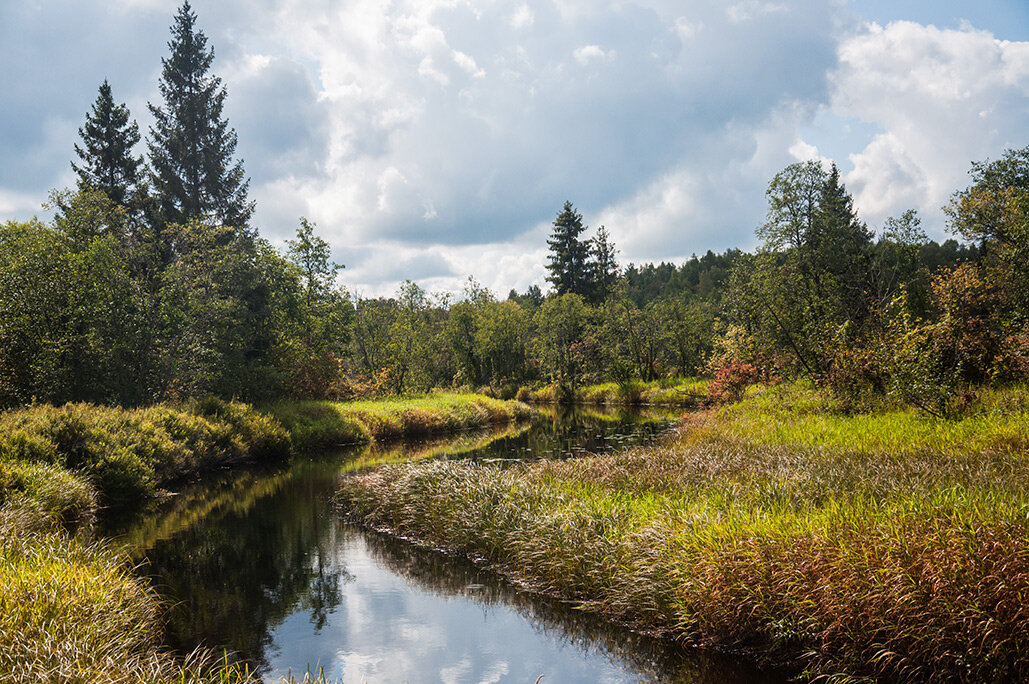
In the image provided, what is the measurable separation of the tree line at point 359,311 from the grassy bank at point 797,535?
543 centimetres

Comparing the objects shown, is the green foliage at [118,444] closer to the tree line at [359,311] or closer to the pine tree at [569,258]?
the tree line at [359,311]

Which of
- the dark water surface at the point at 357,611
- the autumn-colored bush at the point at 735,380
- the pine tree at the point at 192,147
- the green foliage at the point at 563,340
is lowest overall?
the dark water surface at the point at 357,611

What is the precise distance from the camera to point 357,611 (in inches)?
350

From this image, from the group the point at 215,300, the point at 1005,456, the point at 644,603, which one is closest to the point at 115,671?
the point at 644,603

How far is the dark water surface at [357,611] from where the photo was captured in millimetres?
6934

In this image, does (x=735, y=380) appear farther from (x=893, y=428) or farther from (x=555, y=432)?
(x=893, y=428)

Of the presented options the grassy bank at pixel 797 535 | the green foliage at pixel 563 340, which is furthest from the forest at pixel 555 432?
the green foliage at pixel 563 340

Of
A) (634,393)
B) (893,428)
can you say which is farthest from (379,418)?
(634,393)

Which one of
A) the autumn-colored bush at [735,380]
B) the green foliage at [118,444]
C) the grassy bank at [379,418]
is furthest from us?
the grassy bank at [379,418]

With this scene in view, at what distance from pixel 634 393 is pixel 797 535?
39289mm

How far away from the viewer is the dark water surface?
693 cm

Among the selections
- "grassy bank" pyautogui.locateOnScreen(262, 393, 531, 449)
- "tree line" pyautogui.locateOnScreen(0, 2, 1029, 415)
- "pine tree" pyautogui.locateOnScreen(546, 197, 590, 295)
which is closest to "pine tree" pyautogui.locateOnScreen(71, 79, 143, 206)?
"tree line" pyautogui.locateOnScreen(0, 2, 1029, 415)

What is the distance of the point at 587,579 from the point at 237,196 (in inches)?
1591

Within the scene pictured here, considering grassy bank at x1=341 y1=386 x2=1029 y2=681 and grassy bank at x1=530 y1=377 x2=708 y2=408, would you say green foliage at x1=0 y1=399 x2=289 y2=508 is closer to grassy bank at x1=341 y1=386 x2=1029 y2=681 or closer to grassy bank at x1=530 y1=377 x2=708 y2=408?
grassy bank at x1=341 y1=386 x2=1029 y2=681
